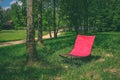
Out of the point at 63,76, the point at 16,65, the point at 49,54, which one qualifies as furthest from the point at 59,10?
the point at 63,76

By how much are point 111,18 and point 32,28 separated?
51.6 meters

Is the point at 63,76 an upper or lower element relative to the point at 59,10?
lower

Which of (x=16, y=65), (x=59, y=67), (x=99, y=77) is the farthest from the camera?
(x=16, y=65)

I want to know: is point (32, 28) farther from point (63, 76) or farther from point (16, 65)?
point (63, 76)

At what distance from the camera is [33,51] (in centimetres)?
1366

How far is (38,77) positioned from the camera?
401 inches

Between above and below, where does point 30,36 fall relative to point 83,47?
above

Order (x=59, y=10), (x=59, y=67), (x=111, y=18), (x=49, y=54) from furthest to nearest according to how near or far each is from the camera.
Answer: (x=111, y=18)
(x=59, y=10)
(x=49, y=54)
(x=59, y=67)

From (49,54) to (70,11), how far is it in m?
31.5

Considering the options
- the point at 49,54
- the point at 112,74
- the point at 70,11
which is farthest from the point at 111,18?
the point at 112,74

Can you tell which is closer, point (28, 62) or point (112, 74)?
point (112, 74)

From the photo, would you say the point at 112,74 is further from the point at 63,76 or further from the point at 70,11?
the point at 70,11

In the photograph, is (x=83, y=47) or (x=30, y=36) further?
(x=83, y=47)

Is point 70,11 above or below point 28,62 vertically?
above
